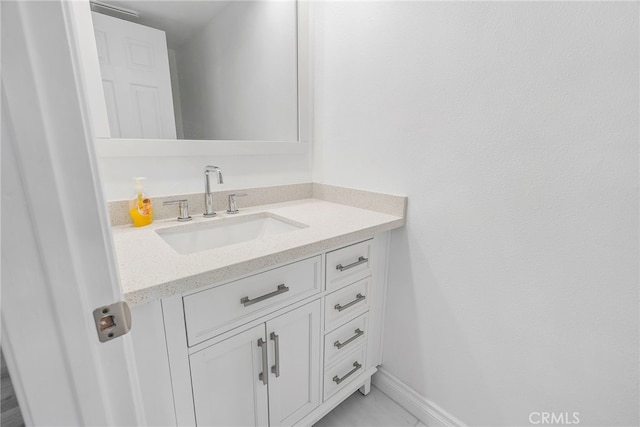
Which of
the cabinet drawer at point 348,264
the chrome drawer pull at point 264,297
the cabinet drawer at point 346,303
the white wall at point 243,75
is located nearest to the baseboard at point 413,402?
the cabinet drawer at point 346,303

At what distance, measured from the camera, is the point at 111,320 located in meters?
0.36

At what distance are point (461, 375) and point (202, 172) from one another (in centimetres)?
130

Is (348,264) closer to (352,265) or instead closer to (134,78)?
(352,265)

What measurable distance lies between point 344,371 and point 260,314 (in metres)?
0.57

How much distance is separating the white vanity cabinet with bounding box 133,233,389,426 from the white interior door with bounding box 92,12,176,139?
70cm

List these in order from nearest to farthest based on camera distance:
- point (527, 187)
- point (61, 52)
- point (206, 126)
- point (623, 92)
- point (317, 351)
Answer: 1. point (61, 52)
2. point (623, 92)
3. point (527, 187)
4. point (317, 351)
5. point (206, 126)

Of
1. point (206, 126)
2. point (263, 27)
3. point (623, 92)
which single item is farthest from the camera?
point (263, 27)

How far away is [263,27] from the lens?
1.35 meters

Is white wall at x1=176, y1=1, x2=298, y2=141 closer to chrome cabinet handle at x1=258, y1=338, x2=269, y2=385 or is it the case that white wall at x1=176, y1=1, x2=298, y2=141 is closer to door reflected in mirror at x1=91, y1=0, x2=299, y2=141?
door reflected in mirror at x1=91, y1=0, x2=299, y2=141

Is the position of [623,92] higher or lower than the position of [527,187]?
higher

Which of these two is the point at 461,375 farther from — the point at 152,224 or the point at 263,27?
the point at 263,27

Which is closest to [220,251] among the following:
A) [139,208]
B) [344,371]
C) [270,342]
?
[270,342]

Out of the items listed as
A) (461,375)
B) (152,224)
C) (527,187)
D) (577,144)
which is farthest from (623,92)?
(152,224)

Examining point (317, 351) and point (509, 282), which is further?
point (317, 351)
